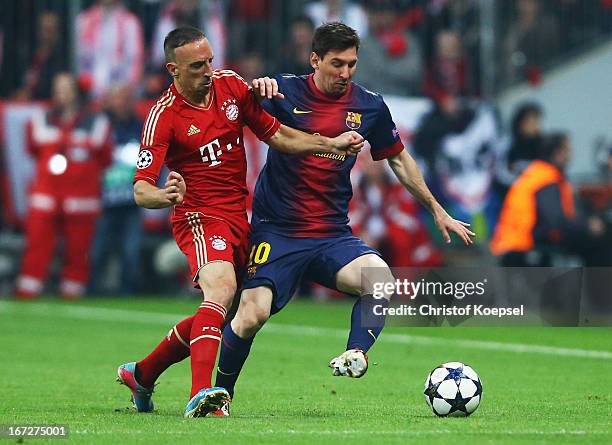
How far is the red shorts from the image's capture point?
24.8ft

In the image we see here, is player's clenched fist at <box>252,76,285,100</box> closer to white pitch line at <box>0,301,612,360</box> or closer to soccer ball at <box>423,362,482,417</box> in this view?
soccer ball at <box>423,362,482,417</box>

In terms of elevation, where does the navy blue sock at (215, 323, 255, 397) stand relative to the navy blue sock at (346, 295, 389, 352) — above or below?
below

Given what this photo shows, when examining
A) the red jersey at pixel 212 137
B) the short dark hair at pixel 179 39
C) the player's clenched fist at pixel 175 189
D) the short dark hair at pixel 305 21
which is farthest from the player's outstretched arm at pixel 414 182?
the short dark hair at pixel 305 21

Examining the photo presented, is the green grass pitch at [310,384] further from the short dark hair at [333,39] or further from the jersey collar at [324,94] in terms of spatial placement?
the short dark hair at [333,39]

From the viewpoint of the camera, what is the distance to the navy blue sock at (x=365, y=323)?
7457mm

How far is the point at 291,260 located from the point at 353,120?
3.00 feet

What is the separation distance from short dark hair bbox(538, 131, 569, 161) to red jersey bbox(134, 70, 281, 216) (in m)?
9.03

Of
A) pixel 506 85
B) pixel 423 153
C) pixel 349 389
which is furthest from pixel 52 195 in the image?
pixel 349 389

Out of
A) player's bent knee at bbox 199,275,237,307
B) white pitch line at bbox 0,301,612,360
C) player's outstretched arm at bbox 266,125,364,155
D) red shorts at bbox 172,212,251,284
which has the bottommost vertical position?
white pitch line at bbox 0,301,612,360

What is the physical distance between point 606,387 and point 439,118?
9.30 m

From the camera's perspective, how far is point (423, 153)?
18.0 meters

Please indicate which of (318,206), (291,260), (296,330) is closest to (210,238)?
(291,260)

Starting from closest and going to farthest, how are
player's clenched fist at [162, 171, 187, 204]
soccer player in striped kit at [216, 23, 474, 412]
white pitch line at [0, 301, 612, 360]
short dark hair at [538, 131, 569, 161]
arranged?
player's clenched fist at [162, 171, 187, 204] < soccer player in striped kit at [216, 23, 474, 412] < white pitch line at [0, 301, 612, 360] < short dark hair at [538, 131, 569, 161]

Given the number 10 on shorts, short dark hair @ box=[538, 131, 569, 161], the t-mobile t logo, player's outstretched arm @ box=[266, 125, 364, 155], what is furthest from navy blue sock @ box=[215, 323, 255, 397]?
short dark hair @ box=[538, 131, 569, 161]
